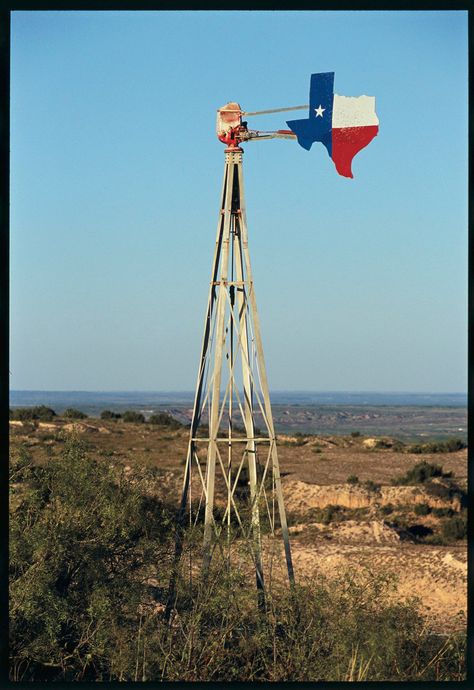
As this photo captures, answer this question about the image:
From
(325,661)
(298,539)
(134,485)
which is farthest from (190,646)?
(298,539)

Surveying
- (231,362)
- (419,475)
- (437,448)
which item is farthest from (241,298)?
(437,448)

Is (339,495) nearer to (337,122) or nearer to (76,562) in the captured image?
(76,562)

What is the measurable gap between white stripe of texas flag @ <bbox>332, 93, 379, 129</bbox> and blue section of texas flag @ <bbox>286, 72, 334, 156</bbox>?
8 centimetres

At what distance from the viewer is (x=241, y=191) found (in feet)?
38.3

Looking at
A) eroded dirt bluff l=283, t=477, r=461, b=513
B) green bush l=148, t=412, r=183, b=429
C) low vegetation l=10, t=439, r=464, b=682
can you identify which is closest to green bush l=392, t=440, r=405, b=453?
green bush l=148, t=412, r=183, b=429

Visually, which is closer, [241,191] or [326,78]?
[326,78]

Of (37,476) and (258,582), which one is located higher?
(37,476)

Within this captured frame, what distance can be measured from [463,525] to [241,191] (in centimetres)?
1635

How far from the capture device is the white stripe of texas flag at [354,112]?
11016 millimetres

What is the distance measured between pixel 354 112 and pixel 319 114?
374 millimetres

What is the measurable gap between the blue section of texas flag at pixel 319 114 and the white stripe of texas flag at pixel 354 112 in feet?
0.25

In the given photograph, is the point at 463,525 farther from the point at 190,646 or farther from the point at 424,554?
the point at 190,646

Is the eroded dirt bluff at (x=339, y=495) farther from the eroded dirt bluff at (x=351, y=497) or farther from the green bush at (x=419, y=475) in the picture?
the green bush at (x=419, y=475)
